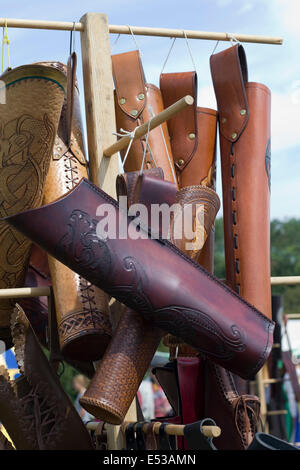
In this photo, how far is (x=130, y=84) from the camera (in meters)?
1.71

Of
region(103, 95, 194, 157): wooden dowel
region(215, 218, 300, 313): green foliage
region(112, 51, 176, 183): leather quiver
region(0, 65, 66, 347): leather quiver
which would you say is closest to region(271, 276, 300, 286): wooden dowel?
region(112, 51, 176, 183): leather quiver

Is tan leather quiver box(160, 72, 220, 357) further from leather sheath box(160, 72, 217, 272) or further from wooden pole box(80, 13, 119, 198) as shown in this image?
wooden pole box(80, 13, 119, 198)

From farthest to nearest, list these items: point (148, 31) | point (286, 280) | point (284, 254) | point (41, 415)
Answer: point (284, 254), point (148, 31), point (286, 280), point (41, 415)

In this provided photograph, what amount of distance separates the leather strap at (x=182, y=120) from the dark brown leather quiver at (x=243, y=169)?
0.07 metres

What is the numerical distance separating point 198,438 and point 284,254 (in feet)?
106

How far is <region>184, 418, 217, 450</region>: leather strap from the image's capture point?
50.8 inches

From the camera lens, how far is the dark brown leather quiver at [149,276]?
128 centimetres

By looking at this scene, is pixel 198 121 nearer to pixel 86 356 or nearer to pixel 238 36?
pixel 238 36

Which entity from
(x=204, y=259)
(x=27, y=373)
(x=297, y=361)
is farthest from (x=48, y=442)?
(x=297, y=361)

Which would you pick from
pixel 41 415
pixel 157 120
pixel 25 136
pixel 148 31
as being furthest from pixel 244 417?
pixel 148 31

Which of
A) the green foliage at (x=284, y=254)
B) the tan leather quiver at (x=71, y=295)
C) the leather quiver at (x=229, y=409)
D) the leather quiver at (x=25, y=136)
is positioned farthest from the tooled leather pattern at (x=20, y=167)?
the green foliage at (x=284, y=254)

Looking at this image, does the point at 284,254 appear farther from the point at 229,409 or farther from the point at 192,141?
the point at 229,409

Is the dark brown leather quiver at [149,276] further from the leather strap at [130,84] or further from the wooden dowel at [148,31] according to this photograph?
the wooden dowel at [148,31]

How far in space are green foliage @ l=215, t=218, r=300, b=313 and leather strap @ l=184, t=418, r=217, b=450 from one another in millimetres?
20420
